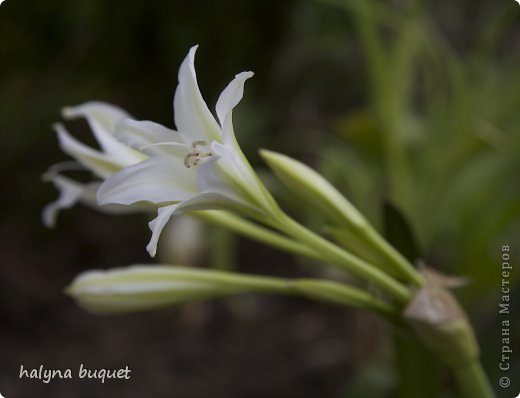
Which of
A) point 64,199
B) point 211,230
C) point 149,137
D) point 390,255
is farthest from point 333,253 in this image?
Answer: point 211,230

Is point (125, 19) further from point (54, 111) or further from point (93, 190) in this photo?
point (93, 190)

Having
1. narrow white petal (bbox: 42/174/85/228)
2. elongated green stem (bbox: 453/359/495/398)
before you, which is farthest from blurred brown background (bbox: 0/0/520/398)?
narrow white petal (bbox: 42/174/85/228)

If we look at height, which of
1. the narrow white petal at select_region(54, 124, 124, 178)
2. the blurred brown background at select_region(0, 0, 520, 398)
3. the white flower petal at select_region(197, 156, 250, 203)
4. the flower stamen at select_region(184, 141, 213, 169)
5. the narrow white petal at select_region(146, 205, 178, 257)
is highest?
the blurred brown background at select_region(0, 0, 520, 398)

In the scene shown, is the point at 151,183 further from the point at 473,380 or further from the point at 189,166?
the point at 473,380

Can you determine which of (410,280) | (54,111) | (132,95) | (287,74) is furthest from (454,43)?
(410,280)

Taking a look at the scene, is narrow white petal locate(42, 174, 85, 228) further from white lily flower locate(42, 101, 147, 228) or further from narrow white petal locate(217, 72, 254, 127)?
narrow white petal locate(217, 72, 254, 127)

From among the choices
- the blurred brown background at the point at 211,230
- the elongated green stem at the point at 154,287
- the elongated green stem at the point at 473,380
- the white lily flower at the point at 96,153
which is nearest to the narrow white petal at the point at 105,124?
the white lily flower at the point at 96,153
